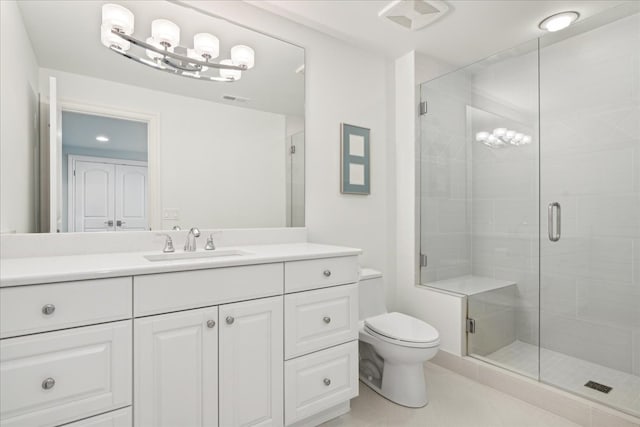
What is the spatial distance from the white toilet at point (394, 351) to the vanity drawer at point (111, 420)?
124 cm

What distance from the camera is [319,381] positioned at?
1.58 metres

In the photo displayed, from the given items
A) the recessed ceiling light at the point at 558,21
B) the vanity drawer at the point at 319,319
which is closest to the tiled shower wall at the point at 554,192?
the recessed ceiling light at the point at 558,21

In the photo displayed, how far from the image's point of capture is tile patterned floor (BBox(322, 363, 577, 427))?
1684 mm

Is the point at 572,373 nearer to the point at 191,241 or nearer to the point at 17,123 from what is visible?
the point at 191,241

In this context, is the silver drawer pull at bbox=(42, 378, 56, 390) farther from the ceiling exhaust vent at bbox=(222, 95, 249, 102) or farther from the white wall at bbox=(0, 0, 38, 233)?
the ceiling exhaust vent at bbox=(222, 95, 249, 102)

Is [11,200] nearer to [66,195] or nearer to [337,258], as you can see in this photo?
[66,195]

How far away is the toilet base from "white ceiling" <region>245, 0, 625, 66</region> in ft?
7.01

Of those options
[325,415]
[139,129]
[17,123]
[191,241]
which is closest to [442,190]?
[325,415]

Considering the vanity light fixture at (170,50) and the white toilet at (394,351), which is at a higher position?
the vanity light fixture at (170,50)

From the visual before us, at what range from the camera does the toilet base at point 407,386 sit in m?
1.83

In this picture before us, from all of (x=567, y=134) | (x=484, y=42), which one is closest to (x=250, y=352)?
(x=567, y=134)

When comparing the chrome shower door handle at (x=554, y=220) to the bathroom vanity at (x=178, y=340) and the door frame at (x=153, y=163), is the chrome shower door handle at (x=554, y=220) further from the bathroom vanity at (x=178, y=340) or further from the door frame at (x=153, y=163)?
the door frame at (x=153, y=163)

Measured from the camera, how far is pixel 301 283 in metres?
1.54

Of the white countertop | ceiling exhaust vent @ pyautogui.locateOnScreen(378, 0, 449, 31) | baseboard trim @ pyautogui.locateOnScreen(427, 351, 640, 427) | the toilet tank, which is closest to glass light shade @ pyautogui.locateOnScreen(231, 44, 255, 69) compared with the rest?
ceiling exhaust vent @ pyautogui.locateOnScreen(378, 0, 449, 31)
